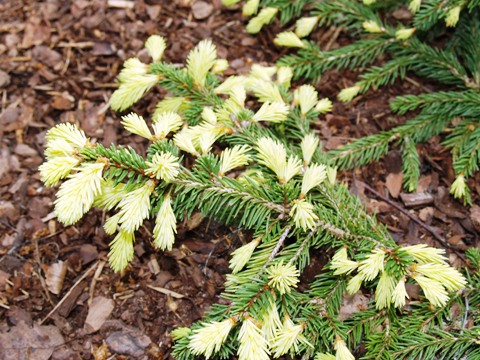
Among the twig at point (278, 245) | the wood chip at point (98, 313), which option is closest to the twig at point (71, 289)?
the wood chip at point (98, 313)

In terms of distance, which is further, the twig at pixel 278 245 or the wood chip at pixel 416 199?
the wood chip at pixel 416 199

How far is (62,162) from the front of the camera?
154cm

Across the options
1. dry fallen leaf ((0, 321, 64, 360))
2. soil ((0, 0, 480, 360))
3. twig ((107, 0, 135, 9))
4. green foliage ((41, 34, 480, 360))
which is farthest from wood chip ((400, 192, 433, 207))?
twig ((107, 0, 135, 9))

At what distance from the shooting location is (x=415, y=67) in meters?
2.52

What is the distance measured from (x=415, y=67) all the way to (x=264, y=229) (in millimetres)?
1295

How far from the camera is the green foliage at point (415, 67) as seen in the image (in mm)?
2297

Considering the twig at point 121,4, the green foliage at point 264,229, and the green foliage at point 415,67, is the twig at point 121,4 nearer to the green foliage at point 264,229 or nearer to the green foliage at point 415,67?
the green foliage at point 415,67

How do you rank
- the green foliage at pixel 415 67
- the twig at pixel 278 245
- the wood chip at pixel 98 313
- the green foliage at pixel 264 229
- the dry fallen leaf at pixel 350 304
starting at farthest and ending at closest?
the green foliage at pixel 415 67
the wood chip at pixel 98 313
the dry fallen leaf at pixel 350 304
the twig at pixel 278 245
the green foliage at pixel 264 229

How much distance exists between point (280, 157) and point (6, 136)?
5.39 feet

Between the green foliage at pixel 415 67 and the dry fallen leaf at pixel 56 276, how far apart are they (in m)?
1.34

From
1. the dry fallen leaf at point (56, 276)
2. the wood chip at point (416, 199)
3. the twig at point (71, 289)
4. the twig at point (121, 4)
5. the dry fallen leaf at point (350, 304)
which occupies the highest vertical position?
the twig at point (121, 4)

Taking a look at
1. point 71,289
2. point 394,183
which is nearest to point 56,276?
point 71,289

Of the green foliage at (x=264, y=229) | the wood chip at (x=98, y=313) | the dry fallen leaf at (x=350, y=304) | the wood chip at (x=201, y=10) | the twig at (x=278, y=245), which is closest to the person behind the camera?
the green foliage at (x=264, y=229)

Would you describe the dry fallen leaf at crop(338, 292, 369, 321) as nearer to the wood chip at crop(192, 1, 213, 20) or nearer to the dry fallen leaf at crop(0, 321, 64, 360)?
the dry fallen leaf at crop(0, 321, 64, 360)
